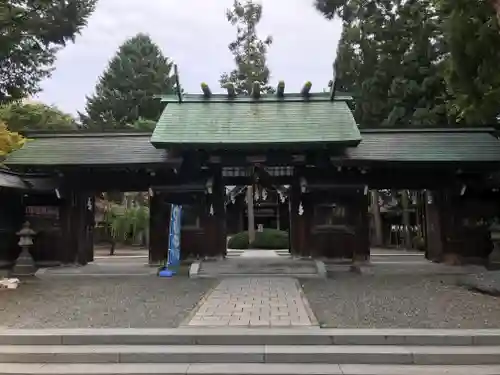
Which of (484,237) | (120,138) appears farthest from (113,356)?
(484,237)

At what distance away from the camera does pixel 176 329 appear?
22.4ft

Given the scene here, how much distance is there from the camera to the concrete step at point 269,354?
19.5 ft

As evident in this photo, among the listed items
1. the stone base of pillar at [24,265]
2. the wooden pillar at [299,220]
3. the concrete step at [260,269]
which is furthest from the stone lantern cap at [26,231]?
the wooden pillar at [299,220]

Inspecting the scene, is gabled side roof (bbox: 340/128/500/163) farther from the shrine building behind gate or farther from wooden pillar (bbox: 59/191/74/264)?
wooden pillar (bbox: 59/191/74/264)

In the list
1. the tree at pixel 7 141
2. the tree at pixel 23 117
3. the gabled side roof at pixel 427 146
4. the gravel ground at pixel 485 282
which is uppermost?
the tree at pixel 23 117

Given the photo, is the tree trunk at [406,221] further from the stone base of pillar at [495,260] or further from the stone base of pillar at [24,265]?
the stone base of pillar at [24,265]

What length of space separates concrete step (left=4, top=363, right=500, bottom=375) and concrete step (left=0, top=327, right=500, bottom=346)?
1.85ft

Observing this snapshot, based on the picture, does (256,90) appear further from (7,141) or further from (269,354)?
(269,354)

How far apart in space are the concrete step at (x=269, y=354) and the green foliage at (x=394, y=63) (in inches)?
660

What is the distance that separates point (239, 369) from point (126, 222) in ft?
83.7

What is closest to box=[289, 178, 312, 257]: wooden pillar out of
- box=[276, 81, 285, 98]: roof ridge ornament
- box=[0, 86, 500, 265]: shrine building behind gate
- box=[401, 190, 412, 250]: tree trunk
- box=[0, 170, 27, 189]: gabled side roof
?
box=[0, 86, 500, 265]: shrine building behind gate

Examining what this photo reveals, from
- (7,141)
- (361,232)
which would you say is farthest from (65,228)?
(361,232)

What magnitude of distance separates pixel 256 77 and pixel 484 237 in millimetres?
21888

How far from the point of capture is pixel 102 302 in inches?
373
